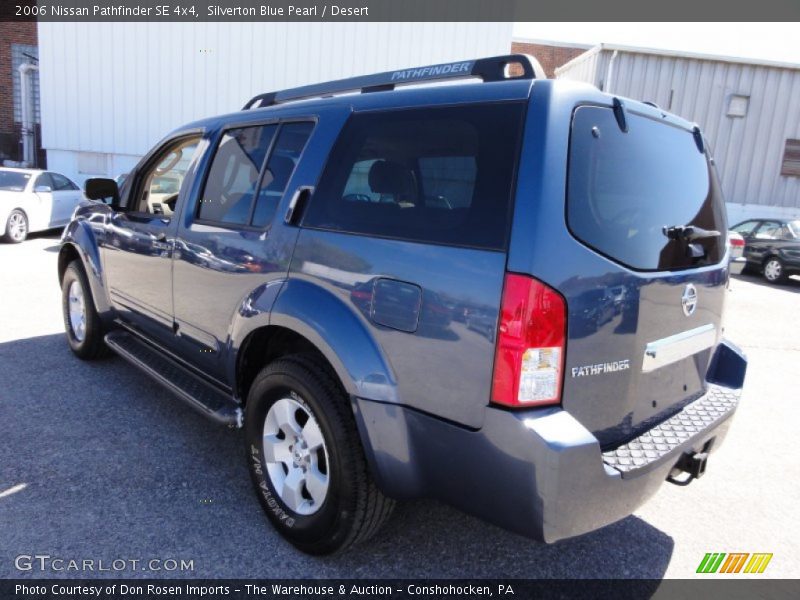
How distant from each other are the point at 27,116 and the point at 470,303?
24615 millimetres

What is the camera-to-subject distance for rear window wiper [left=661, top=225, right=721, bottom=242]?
2221 millimetres

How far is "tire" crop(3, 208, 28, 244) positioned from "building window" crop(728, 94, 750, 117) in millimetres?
17699

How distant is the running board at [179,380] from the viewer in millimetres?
2824

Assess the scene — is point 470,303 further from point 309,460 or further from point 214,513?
point 214,513

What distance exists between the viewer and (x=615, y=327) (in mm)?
1943

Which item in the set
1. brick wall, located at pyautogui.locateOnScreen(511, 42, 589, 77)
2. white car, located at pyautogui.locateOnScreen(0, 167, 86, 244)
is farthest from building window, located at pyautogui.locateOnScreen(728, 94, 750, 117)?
white car, located at pyautogui.locateOnScreen(0, 167, 86, 244)

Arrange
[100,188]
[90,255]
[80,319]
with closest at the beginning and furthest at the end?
[100,188]
[90,255]
[80,319]

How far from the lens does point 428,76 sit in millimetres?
2537

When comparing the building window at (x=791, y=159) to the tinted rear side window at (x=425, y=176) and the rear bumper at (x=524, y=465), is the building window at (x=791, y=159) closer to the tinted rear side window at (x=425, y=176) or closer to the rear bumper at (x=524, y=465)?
the rear bumper at (x=524, y=465)

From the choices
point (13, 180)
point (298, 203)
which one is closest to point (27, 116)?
point (13, 180)

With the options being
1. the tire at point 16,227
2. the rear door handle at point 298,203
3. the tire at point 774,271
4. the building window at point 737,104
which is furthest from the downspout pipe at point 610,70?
the rear door handle at point 298,203
